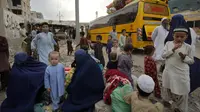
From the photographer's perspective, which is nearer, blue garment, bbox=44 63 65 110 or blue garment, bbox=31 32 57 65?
blue garment, bbox=44 63 65 110

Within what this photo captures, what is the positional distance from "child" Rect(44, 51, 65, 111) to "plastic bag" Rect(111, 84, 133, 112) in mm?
917

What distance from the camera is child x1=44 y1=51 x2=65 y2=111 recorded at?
9.68 ft

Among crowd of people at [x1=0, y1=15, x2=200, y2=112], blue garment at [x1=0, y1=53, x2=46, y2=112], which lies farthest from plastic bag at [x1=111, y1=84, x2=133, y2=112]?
blue garment at [x1=0, y1=53, x2=46, y2=112]

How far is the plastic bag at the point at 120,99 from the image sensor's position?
2459 millimetres

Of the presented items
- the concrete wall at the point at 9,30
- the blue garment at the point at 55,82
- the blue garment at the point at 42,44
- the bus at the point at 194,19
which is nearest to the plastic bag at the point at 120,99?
the blue garment at the point at 55,82

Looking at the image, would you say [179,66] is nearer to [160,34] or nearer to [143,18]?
[160,34]

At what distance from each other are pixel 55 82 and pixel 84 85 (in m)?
0.56

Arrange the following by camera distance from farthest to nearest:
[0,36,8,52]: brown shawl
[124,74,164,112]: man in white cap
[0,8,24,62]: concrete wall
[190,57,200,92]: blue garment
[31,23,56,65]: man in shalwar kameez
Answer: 1. [0,8,24,62]: concrete wall
2. [31,23,56,65]: man in shalwar kameez
3. [0,36,8,52]: brown shawl
4. [190,57,200,92]: blue garment
5. [124,74,164,112]: man in white cap

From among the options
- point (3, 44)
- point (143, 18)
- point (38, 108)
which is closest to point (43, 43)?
point (3, 44)

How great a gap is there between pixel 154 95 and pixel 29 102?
2.33m

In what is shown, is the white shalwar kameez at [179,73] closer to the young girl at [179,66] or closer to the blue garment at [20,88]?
the young girl at [179,66]

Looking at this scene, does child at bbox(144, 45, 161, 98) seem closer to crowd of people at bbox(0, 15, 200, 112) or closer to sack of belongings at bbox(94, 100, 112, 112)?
crowd of people at bbox(0, 15, 200, 112)

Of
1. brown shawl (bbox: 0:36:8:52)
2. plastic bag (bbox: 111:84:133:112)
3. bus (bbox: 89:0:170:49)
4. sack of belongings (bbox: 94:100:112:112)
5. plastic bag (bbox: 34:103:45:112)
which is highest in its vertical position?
bus (bbox: 89:0:170:49)

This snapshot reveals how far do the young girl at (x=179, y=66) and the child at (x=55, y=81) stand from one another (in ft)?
5.60
